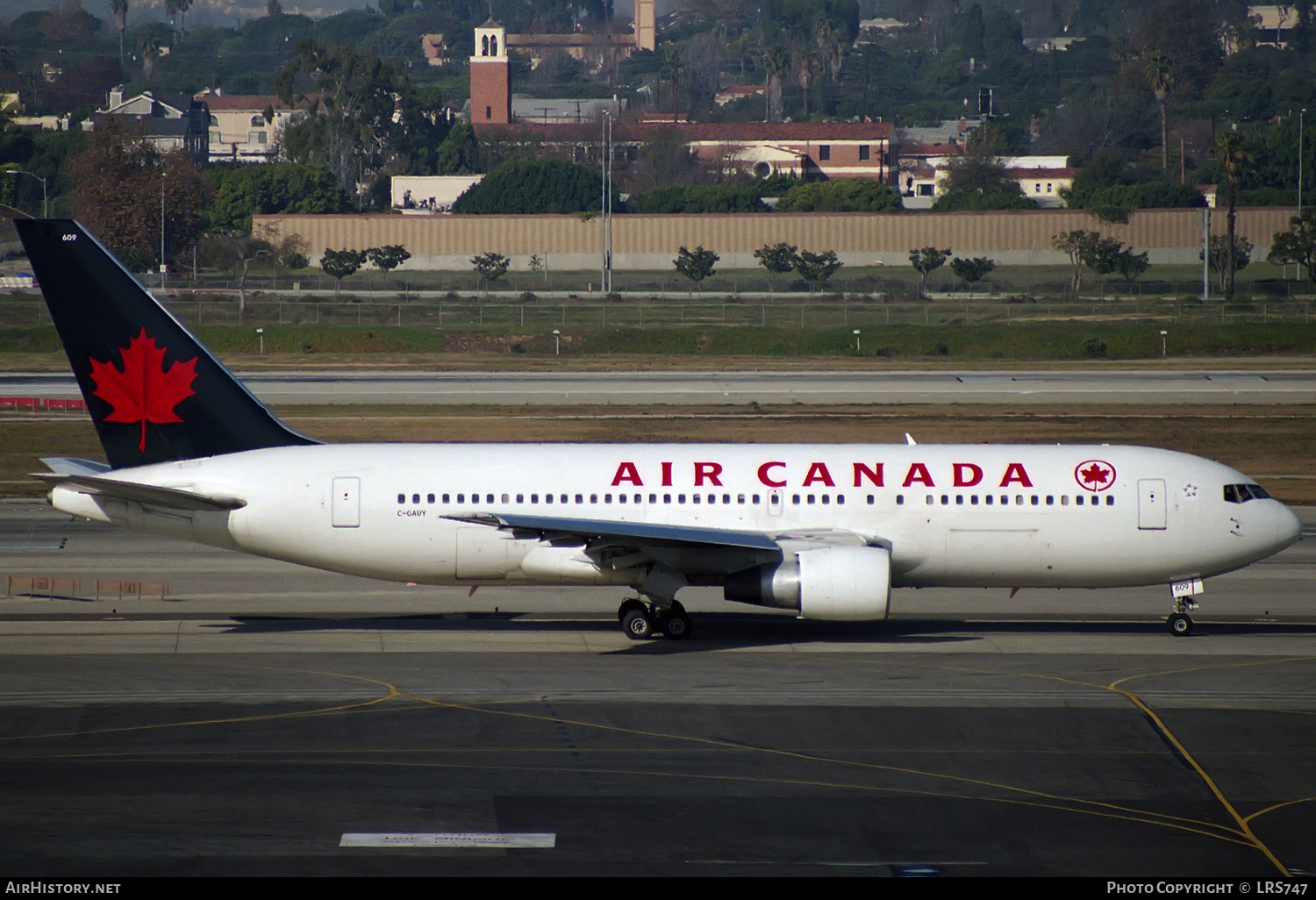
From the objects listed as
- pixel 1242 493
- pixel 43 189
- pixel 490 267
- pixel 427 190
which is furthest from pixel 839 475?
pixel 427 190

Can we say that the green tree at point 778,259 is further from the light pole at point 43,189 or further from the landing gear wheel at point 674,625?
the landing gear wheel at point 674,625

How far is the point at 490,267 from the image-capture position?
131 m

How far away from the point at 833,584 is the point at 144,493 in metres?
13.5

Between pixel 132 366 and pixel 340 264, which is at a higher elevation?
pixel 340 264

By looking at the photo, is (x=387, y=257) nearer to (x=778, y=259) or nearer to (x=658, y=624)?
(x=778, y=259)

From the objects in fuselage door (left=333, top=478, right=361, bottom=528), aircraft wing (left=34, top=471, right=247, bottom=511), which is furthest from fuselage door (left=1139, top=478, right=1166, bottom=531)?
aircraft wing (left=34, top=471, right=247, bottom=511)

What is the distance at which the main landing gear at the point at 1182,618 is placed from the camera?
2973cm

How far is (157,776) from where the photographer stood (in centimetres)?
2006

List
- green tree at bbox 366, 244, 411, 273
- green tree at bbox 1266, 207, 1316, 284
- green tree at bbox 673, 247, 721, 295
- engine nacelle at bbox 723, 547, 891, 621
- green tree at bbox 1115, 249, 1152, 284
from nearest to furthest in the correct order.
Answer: engine nacelle at bbox 723, 547, 891, 621
green tree at bbox 1266, 207, 1316, 284
green tree at bbox 673, 247, 721, 295
green tree at bbox 1115, 249, 1152, 284
green tree at bbox 366, 244, 411, 273

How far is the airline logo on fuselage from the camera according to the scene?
29.4 metres

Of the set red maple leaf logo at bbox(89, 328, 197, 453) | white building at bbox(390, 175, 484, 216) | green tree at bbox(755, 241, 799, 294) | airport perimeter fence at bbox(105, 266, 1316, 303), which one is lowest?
red maple leaf logo at bbox(89, 328, 197, 453)

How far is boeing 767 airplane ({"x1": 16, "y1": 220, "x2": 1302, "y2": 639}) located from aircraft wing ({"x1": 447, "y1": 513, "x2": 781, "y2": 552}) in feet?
1.31

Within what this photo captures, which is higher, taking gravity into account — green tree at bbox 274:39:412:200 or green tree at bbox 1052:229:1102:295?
green tree at bbox 274:39:412:200

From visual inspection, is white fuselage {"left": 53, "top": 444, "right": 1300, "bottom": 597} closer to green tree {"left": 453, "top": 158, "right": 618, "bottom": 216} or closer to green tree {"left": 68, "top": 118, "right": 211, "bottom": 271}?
green tree {"left": 68, "top": 118, "right": 211, "bottom": 271}
